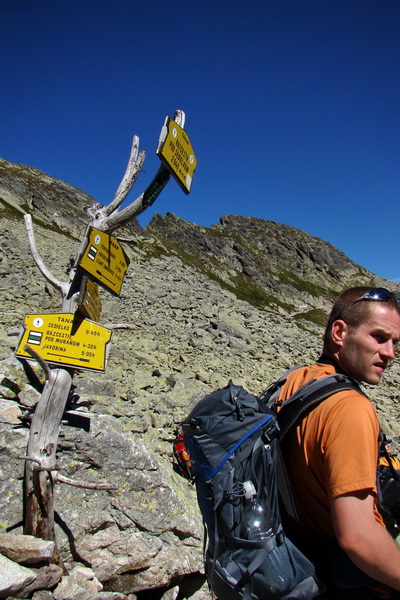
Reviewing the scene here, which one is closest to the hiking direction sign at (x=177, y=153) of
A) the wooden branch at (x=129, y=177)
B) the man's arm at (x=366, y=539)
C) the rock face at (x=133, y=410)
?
the wooden branch at (x=129, y=177)

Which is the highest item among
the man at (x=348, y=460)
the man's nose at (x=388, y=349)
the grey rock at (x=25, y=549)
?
the man's nose at (x=388, y=349)

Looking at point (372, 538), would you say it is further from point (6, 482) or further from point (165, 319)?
point (165, 319)

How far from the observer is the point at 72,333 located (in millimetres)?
5051

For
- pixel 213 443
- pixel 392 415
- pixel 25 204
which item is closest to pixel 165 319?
pixel 392 415

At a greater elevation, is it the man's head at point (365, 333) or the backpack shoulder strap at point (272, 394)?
the man's head at point (365, 333)

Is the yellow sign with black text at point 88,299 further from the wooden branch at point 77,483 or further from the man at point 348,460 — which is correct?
the man at point 348,460

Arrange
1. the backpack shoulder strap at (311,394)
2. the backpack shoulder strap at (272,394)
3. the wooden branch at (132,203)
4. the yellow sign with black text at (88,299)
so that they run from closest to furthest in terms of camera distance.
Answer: the backpack shoulder strap at (311,394), the backpack shoulder strap at (272,394), the yellow sign with black text at (88,299), the wooden branch at (132,203)

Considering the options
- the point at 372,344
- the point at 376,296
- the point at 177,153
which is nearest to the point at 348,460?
the point at 372,344

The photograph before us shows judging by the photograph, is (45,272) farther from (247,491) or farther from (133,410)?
(247,491)

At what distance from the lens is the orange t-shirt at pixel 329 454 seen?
1.85 meters

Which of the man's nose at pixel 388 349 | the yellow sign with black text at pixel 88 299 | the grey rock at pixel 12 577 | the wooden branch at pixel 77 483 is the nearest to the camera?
the man's nose at pixel 388 349

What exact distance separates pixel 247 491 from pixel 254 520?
164 millimetres

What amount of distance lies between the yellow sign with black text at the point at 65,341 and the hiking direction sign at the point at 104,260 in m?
0.69

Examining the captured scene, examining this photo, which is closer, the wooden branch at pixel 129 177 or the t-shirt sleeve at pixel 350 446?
the t-shirt sleeve at pixel 350 446
